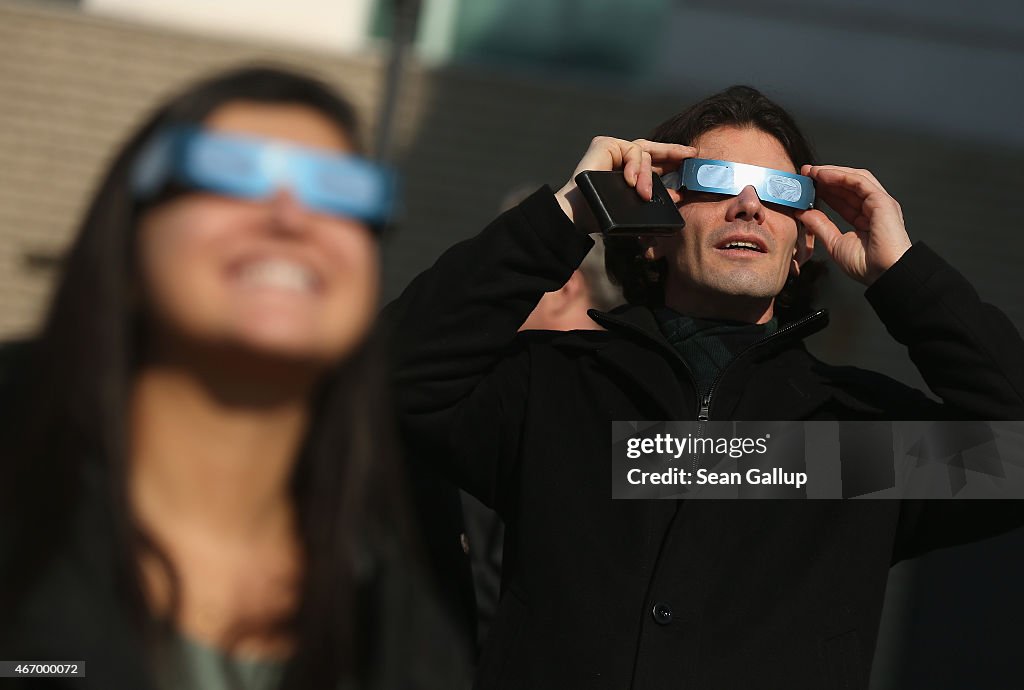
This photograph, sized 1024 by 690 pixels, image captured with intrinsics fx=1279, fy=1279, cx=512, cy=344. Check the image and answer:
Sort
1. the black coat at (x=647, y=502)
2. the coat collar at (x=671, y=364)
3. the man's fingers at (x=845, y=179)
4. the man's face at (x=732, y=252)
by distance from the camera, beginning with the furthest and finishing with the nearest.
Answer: the man's fingers at (x=845, y=179) < the man's face at (x=732, y=252) < the coat collar at (x=671, y=364) < the black coat at (x=647, y=502)

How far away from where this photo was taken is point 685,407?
8.28 feet

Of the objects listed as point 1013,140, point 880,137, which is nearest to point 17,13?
point 880,137

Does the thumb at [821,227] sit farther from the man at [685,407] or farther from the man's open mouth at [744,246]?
the man's open mouth at [744,246]

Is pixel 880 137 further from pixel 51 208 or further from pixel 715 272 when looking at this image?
pixel 715 272

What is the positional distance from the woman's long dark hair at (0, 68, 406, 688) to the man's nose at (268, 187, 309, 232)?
12 centimetres

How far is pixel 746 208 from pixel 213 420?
1.57m

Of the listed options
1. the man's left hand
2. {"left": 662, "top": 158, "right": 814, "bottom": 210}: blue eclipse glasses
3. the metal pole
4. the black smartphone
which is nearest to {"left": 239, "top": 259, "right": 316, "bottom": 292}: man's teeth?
the black smartphone

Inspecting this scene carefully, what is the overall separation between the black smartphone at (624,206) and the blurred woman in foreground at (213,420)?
116 cm

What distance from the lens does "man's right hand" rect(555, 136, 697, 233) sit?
2.65 metres

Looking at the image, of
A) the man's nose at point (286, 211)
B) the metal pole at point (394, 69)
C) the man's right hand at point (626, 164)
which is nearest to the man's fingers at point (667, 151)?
the man's right hand at point (626, 164)

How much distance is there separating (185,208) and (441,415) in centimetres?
122

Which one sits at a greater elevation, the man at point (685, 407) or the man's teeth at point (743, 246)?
the man's teeth at point (743, 246)

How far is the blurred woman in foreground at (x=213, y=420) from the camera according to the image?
128cm

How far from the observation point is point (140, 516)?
134 centimetres
